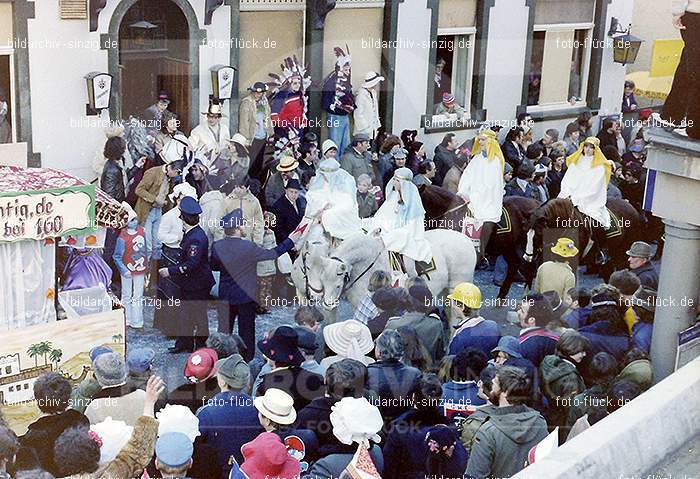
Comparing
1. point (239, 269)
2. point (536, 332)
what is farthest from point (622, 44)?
point (536, 332)

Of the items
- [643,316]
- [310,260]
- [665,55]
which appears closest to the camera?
[643,316]

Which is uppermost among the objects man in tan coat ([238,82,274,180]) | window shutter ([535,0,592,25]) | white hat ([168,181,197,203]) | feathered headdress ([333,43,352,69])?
window shutter ([535,0,592,25])

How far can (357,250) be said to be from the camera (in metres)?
10.2

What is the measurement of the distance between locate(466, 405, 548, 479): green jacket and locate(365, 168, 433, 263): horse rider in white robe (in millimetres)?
4333

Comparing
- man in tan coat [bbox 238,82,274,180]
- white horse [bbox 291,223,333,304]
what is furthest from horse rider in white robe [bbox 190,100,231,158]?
white horse [bbox 291,223,333,304]

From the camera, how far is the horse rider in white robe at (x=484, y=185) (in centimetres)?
1256

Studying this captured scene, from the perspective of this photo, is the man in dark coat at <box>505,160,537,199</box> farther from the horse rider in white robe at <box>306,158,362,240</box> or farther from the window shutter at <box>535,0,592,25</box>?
the window shutter at <box>535,0,592,25</box>

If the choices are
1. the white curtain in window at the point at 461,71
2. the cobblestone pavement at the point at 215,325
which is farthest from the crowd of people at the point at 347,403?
the white curtain in window at the point at 461,71

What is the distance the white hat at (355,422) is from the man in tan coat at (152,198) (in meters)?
5.64

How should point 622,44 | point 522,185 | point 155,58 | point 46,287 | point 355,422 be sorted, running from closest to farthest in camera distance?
point 355,422 < point 46,287 < point 522,185 < point 155,58 < point 622,44

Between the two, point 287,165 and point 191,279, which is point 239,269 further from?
point 287,165

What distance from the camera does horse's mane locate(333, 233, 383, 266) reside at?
1017 centimetres

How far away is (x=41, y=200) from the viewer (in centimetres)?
798

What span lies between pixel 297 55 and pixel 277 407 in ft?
30.9
